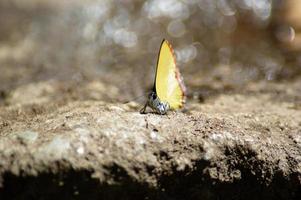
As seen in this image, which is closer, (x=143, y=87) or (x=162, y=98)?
(x=162, y=98)

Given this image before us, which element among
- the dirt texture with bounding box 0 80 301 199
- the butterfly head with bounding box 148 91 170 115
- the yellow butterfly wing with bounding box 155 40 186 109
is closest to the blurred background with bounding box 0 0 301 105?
the yellow butterfly wing with bounding box 155 40 186 109

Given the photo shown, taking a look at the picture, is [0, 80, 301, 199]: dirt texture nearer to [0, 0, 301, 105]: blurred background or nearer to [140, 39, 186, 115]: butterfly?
[140, 39, 186, 115]: butterfly

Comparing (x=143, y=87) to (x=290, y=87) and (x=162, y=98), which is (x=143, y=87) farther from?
(x=290, y=87)

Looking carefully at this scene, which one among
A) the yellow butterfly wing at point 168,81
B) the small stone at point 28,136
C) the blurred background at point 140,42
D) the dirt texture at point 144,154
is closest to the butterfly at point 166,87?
the yellow butterfly wing at point 168,81

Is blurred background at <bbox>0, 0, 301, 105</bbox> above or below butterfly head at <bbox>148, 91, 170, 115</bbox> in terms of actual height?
above

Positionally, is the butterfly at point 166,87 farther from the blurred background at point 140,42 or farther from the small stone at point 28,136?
the small stone at point 28,136

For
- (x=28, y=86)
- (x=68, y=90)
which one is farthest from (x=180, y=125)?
(x=28, y=86)
